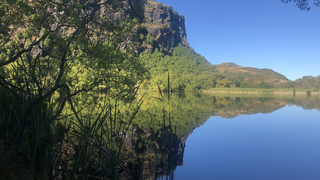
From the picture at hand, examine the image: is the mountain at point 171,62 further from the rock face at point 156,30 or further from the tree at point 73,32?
the tree at point 73,32

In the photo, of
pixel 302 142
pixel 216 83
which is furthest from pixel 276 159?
pixel 216 83

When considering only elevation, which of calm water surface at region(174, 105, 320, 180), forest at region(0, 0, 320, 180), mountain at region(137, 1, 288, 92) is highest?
mountain at region(137, 1, 288, 92)

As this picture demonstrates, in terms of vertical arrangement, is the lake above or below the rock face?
below

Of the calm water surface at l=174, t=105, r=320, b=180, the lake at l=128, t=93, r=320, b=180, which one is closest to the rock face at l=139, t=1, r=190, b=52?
the calm water surface at l=174, t=105, r=320, b=180

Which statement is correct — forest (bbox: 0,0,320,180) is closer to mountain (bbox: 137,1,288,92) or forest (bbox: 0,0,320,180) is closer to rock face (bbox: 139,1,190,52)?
mountain (bbox: 137,1,288,92)

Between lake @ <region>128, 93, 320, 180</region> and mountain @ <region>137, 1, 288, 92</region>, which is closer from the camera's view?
lake @ <region>128, 93, 320, 180</region>

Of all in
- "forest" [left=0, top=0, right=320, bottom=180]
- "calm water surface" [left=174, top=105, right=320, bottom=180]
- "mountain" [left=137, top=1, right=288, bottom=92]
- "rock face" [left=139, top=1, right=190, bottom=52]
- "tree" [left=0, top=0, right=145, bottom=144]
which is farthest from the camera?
"rock face" [left=139, top=1, right=190, bottom=52]

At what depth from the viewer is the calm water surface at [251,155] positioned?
3754mm

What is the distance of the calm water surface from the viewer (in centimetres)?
375

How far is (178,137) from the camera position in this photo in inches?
234

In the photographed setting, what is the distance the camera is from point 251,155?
4.85 meters

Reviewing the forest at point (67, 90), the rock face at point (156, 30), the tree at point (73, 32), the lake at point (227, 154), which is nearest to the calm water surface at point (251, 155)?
the lake at point (227, 154)

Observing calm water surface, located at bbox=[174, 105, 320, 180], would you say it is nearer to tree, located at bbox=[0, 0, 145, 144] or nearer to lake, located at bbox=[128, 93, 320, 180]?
lake, located at bbox=[128, 93, 320, 180]

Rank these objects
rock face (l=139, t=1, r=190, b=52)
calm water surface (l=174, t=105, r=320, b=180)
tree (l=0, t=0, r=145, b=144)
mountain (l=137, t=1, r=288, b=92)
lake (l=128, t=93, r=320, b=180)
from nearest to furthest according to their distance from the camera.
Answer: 1. lake (l=128, t=93, r=320, b=180)
2. calm water surface (l=174, t=105, r=320, b=180)
3. tree (l=0, t=0, r=145, b=144)
4. mountain (l=137, t=1, r=288, b=92)
5. rock face (l=139, t=1, r=190, b=52)
